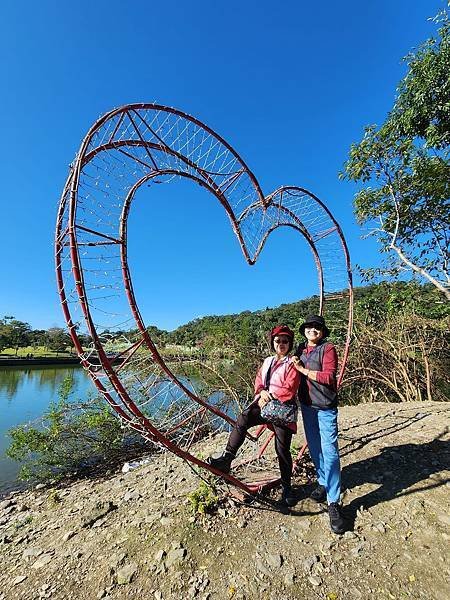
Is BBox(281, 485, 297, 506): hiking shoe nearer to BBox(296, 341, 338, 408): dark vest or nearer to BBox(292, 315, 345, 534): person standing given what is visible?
BBox(292, 315, 345, 534): person standing

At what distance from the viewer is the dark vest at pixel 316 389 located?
2570 mm

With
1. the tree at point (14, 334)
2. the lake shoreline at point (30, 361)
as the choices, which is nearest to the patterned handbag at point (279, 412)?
the lake shoreline at point (30, 361)

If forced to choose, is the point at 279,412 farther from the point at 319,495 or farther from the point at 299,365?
the point at 319,495

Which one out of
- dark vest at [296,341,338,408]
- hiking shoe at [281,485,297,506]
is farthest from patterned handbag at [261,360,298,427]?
hiking shoe at [281,485,297,506]

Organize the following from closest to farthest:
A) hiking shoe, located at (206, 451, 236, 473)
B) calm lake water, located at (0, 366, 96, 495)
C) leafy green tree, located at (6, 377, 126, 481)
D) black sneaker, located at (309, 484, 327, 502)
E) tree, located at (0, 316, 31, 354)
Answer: hiking shoe, located at (206, 451, 236, 473) → black sneaker, located at (309, 484, 327, 502) → leafy green tree, located at (6, 377, 126, 481) → calm lake water, located at (0, 366, 96, 495) → tree, located at (0, 316, 31, 354)

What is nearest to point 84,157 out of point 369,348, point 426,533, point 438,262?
point 426,533

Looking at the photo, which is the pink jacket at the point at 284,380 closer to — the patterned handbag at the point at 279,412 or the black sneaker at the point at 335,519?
the patterned handbag at the point at 279,412

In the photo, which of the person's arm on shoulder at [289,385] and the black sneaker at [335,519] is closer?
the black sneaker at [335,519]

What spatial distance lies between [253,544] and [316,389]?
1.17m

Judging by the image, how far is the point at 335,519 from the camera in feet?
8.07

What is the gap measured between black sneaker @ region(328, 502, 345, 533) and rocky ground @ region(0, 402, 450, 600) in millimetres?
55

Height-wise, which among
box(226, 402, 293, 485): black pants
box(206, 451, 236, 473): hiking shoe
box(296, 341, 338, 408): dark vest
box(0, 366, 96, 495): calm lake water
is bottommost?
box(0, 366, 96, 495): calm lake water

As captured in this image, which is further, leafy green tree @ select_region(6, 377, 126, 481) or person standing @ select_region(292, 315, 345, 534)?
leafy green tree @ select_region(6, 377, 126, 481)

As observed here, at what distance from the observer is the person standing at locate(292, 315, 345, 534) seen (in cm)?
251
